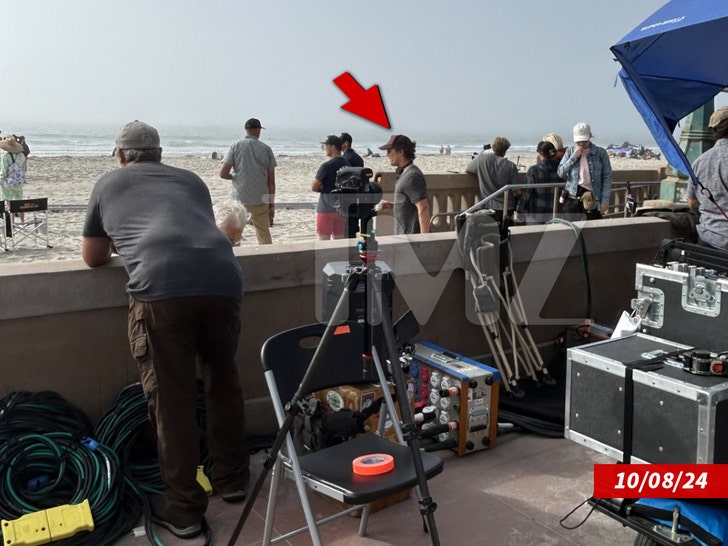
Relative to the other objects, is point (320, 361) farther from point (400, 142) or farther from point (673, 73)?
point (400, 142)

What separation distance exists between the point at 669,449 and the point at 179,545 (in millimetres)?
2257

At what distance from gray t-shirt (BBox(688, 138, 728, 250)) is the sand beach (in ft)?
11.7

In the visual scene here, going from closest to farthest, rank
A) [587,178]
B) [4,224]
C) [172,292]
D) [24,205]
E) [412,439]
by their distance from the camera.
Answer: [412,439], [172,292], [587,178], [24,205], [4,224]

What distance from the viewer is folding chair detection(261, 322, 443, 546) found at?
10.4 ft

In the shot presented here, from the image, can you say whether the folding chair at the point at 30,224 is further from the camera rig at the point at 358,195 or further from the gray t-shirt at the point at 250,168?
the camera rig at the point at 358,195

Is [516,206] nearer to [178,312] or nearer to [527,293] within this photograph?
[527,293]

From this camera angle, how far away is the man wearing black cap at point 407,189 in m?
7.04

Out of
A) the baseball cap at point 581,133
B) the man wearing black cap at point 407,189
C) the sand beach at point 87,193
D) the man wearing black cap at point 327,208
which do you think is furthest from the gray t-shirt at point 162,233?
the man wearing black cap at point 327,208

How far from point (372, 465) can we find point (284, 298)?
193 centimetres

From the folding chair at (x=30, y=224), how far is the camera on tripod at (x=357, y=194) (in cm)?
1088

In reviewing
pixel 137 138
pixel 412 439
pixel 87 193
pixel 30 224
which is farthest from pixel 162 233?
pixel 87 193

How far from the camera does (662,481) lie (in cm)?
342

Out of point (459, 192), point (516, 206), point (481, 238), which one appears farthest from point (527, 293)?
point (459, 192)

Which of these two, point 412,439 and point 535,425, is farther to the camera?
point 535,425
